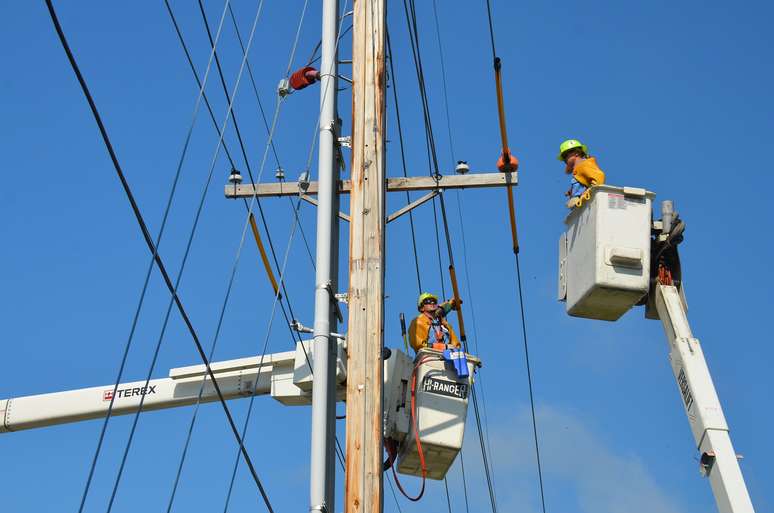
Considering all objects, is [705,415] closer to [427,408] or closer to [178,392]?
[427,408]

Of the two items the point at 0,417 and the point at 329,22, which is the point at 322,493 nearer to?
the point at 329,22

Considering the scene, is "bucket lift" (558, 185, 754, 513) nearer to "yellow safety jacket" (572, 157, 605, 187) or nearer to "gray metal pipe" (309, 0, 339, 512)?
"yellow safety jacket" (572, 157, 605, 187)

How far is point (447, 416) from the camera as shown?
9.71m

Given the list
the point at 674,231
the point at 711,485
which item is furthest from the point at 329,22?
the point at 711,485

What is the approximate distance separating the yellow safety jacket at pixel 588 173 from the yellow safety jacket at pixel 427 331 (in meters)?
2.08

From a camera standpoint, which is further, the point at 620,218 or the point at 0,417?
the point at 0,417

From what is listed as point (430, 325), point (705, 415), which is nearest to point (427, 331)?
point (430, 325)

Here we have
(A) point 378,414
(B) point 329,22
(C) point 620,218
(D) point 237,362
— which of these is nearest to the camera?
(A) point 378,414

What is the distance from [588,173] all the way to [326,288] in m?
2.20

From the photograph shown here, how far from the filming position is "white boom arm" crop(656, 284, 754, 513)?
290 inches

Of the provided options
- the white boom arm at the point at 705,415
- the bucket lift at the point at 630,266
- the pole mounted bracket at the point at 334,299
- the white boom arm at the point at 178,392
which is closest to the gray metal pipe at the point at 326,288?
the pole mounted bracket at the point at 334,299

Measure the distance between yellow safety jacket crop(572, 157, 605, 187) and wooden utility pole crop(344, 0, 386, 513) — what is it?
1493 millimetres

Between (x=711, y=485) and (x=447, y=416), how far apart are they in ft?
8.65

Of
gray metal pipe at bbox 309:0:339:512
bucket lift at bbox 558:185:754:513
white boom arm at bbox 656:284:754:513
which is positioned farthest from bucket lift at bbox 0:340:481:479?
white boom arm at bbox 656:284:754:513
